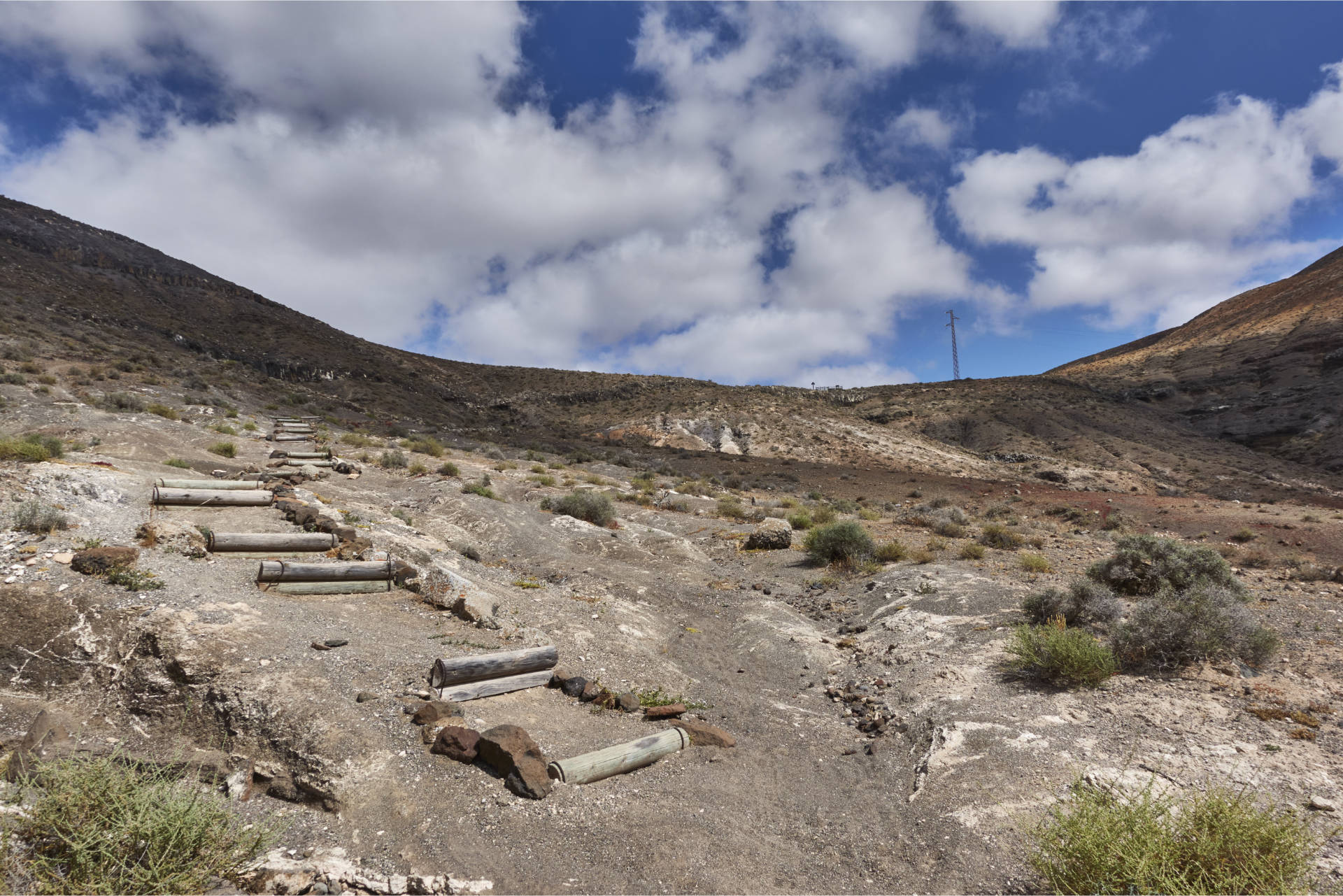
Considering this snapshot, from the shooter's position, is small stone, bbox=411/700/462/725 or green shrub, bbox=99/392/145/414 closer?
small stone, bbox=411/700/462/725

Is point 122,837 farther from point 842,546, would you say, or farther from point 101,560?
point 842,546

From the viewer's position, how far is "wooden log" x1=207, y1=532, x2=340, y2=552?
7.82 meters

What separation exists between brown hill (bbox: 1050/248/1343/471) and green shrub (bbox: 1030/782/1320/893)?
48214 mm

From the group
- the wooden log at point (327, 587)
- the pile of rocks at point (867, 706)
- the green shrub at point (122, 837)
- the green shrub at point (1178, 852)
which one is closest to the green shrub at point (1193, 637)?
the pile of rocks at point (867, 706)

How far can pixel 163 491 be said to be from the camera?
912cm

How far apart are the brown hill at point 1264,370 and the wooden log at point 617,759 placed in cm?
4942

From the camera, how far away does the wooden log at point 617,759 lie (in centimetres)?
479

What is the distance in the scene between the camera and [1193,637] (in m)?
6.54

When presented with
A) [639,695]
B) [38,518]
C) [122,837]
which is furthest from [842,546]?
[38,518]

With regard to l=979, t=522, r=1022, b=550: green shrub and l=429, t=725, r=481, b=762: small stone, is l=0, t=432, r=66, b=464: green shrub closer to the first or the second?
l=429, t=725, r=481, b=762: small stone

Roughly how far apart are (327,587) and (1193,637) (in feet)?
34.3

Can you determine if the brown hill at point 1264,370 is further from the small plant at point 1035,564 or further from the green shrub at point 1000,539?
the small plant at point 1035,564

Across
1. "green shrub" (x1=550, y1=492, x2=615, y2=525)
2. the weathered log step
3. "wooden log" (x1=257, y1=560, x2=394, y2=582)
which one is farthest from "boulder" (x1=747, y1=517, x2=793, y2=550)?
the weathered log step

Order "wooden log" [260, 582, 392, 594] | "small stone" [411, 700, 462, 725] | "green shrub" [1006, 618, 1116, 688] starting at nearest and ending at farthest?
"small stone" [411, 700, 462, 725] < "green shrub" [1006, 618, 1116, 688] < "wooden log" [260, 582, 392, 594]
